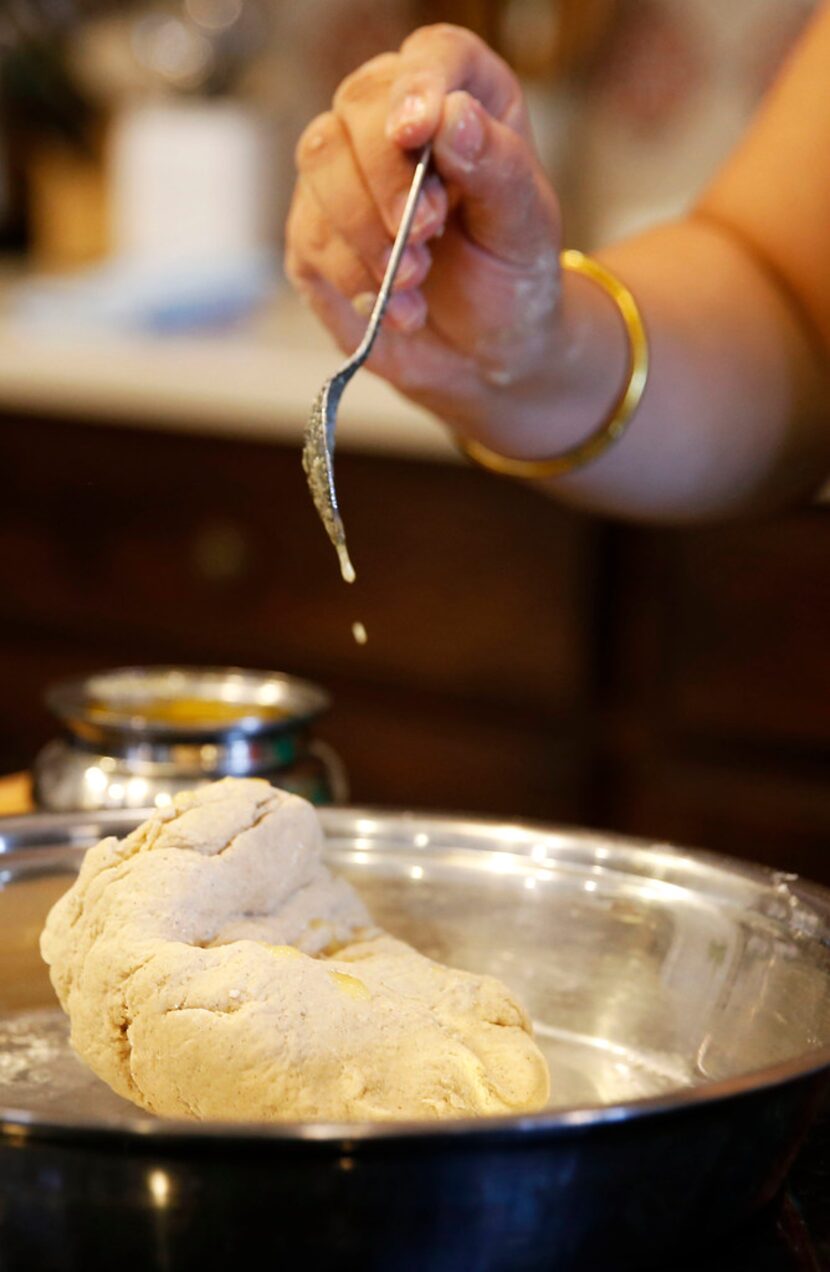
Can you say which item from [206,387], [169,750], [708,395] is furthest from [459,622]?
[169,750]

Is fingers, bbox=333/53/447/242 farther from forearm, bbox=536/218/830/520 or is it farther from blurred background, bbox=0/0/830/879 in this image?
blurred background, bbox=0/0/830/879

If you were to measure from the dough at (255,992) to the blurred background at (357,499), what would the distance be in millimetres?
902

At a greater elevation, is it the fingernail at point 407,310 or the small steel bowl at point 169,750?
the fingernail at point 407,310

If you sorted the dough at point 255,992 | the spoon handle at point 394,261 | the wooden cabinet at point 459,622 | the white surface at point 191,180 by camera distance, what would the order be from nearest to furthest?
the dough at point 255,992 < the spoon handle at point 394,261 < the wooden cabinet at point 459,622 < the white surface at point 191,180

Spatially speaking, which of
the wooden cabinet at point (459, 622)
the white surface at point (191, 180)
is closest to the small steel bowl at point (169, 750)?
the wooden cabinet at point (459, 622)

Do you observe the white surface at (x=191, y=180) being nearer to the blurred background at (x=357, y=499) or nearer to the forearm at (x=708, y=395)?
the blurred background at (x=357, y=499)

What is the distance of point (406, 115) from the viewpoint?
689 millimetres

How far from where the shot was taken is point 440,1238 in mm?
410

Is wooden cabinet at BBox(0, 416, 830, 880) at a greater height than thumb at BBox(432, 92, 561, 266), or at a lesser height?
lesser

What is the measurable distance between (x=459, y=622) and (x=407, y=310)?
874mm

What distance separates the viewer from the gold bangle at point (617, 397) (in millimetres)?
943

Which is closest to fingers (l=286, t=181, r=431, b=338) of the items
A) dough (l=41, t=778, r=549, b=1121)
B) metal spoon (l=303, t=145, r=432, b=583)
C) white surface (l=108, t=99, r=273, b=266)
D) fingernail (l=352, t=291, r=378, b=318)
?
fingernail (l=352, t=291, r=378, b=318)

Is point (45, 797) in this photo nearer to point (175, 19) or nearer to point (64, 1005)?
point (64, 1005)

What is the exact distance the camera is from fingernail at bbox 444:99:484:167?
2.25ft
